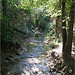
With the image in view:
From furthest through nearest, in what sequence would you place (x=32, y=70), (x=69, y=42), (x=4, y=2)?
(x=4, y=2)
(x=32, y=70)
(x=69, y=42)

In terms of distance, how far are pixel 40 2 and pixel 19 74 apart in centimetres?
432

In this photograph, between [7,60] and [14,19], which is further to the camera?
[14,19]

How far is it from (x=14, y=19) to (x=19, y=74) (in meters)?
6.13

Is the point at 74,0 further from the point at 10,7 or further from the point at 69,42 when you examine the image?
the point at 10,7

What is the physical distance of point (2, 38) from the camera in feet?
25.1

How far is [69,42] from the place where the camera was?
15.9 feet

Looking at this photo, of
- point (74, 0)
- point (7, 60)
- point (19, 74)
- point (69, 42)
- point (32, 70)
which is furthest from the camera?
point (7, 60)

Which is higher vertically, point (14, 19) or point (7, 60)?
point (14, 19)

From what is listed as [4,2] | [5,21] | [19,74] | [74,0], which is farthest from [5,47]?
[74,0]

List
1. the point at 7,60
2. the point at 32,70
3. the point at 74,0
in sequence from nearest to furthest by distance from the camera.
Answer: the point at 74,0
the point at 32,70
the point at 7,60

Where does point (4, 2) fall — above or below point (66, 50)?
above

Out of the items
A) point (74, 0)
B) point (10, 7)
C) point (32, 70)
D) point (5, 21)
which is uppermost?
point (10, 7)

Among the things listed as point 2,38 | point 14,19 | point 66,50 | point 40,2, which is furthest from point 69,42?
point 14,19

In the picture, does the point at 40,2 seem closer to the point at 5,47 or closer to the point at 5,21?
the point at 5,21
